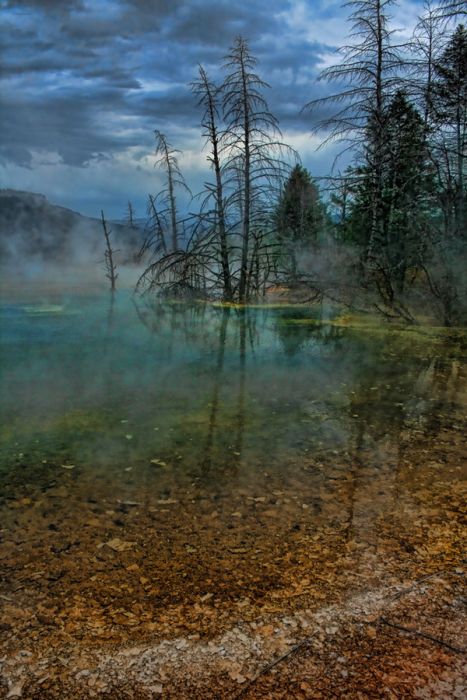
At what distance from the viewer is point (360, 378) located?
8430mm

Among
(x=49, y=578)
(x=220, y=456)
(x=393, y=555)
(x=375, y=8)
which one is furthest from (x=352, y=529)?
(x=375, y=8)

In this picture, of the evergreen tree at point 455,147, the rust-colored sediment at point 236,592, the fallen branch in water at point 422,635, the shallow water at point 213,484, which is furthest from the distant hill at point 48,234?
the fallen branch in water at point 422,635

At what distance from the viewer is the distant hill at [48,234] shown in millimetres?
76938

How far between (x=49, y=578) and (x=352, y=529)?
2.10 meters

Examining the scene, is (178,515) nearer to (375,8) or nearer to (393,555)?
(393,555)

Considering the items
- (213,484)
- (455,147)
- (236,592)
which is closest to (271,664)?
(236,592)

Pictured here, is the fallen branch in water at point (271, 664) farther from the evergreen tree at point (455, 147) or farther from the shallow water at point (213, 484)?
the evergreen tree at point (455, 147)

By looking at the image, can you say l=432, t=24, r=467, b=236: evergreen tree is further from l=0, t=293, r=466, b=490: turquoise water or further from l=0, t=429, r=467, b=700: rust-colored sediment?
l=0, t=429, r=467, b=700: rust-colored sediment

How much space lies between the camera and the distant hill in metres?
76.9

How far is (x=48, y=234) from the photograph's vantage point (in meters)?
94.7

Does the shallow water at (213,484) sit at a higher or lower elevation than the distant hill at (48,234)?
lower

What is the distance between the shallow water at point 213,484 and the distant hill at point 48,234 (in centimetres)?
5238

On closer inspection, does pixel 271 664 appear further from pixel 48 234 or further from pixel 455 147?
pixel 48 234

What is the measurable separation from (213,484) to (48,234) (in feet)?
325
